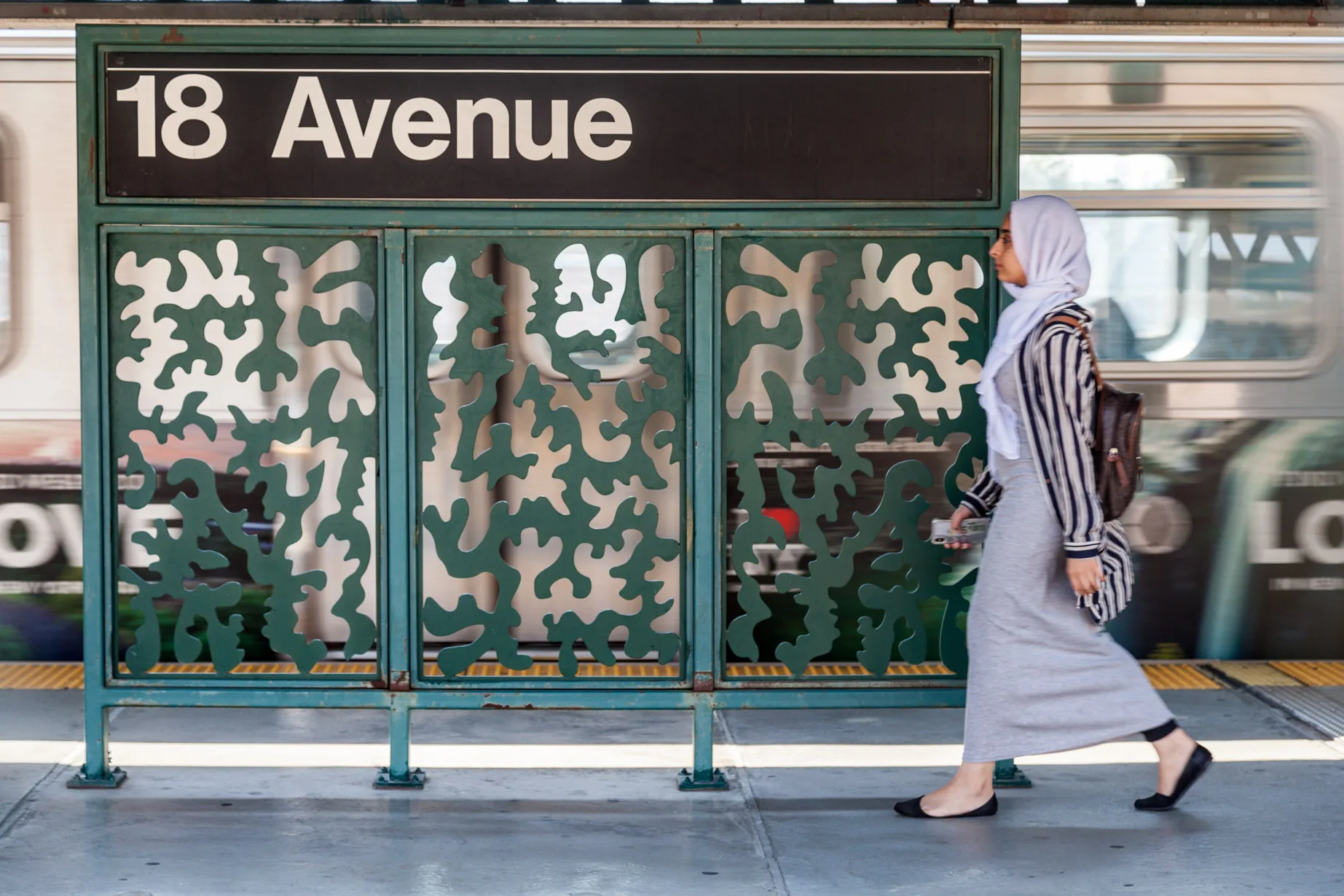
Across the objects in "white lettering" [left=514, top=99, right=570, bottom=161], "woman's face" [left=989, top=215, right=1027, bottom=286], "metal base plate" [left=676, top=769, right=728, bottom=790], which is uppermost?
"white lettering" [left=514, top=99, right=570, bottom=161]

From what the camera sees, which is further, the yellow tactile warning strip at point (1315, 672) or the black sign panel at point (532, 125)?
the yellow tactile warning strip at point (1315, 672)

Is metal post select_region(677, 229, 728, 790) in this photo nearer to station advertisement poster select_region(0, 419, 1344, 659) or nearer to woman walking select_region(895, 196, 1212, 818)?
woman walking select_region(895, 196, 1212, 818)

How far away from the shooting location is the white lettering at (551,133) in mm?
4148

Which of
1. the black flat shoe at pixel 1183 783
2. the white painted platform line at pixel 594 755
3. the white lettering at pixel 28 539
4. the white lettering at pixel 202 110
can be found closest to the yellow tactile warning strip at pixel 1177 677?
the white painted platform line at pixel 594 755

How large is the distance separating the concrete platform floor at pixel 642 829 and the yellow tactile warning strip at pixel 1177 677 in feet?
2.15

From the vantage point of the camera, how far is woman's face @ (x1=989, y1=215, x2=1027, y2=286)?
12.9 ft

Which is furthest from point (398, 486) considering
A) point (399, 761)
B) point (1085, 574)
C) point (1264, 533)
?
point (1264, 533)

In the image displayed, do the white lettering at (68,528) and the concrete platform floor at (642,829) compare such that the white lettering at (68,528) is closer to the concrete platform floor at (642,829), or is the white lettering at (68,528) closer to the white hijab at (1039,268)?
the concrete platform floor at (642,829)

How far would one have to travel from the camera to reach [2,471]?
5.80 meters

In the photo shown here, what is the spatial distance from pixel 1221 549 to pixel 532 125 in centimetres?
334

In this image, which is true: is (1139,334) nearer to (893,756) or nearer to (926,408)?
(926,408)

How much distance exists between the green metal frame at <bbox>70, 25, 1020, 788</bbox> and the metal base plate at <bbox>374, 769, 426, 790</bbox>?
0.09m

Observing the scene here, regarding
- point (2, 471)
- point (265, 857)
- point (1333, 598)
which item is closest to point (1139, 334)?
point (1333, 598)

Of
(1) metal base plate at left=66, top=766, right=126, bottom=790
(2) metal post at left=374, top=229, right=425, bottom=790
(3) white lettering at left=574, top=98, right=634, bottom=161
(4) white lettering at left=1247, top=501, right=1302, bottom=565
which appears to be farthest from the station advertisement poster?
(3) white lettering at left=574, top=98, right=634, bottom=161
